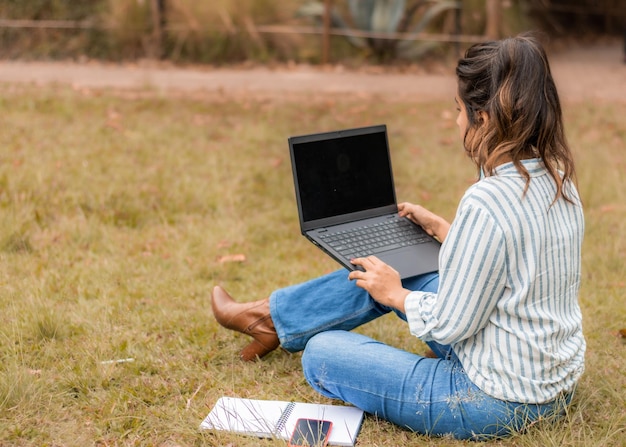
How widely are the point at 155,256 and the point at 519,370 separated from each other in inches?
96.8

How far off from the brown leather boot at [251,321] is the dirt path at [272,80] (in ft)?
16.3

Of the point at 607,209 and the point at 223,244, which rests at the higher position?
the point at 223,244

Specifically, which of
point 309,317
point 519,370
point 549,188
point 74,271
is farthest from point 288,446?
point 74,271

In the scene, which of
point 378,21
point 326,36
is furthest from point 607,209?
point 378,21

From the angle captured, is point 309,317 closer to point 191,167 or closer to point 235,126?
point 191,167

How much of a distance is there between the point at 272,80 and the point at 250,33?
44.9 inches

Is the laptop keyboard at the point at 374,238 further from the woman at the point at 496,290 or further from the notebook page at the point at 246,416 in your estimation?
the notebook page at the point at 246,416

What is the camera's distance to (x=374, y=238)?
2.87 metres

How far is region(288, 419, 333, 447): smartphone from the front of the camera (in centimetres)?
252

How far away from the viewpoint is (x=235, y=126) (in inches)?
267

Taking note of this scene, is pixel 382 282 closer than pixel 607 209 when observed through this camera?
Yes

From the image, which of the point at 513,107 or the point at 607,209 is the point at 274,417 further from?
the point at 607,209

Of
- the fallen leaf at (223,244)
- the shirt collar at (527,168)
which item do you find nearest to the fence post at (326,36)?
the fallen leaf at (223,244)

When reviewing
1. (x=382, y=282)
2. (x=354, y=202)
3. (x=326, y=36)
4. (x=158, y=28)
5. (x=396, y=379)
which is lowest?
(x=396, y=379)
